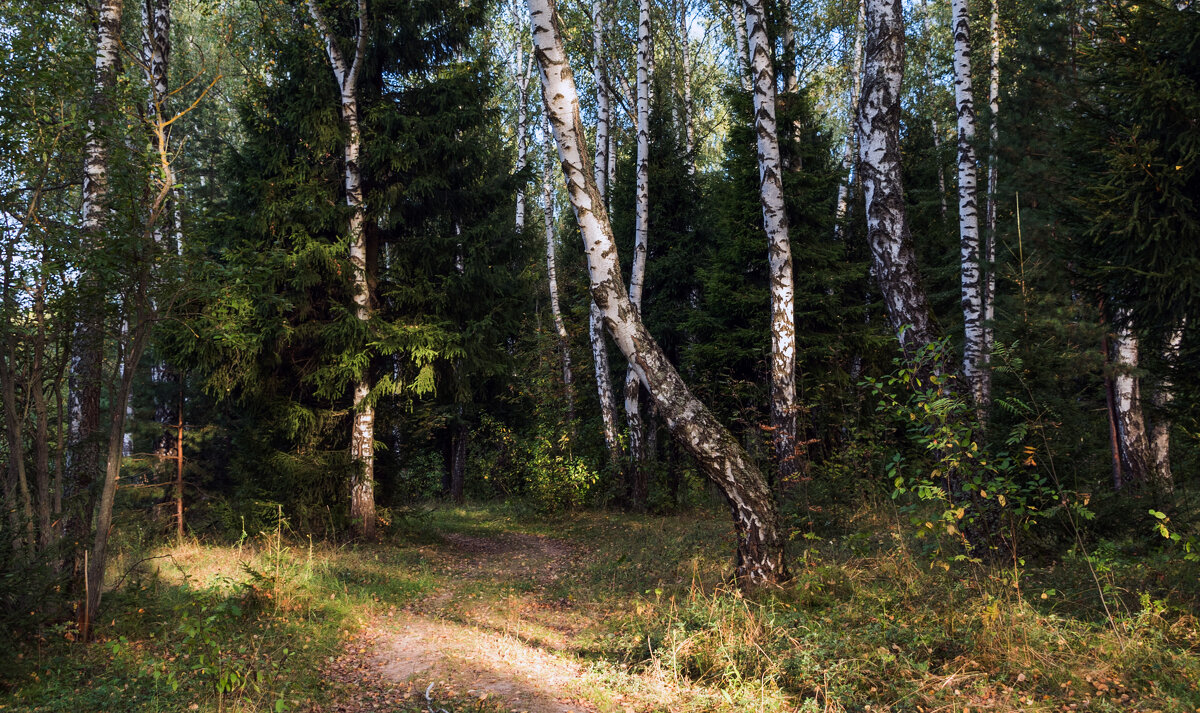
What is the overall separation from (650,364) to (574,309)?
41.6 ft

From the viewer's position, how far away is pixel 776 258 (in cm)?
989

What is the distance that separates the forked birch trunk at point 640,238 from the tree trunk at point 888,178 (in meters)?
6.81

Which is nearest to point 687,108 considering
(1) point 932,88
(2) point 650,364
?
(1) point 932,88

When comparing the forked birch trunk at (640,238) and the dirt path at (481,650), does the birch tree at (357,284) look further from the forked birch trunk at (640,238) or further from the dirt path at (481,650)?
the forked birch trunk at (640,238)

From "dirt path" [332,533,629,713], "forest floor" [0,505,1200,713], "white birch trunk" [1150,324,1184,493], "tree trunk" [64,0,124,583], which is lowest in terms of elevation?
"dirt path" [332,533,629,713]

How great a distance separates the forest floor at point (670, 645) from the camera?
4.20 metres

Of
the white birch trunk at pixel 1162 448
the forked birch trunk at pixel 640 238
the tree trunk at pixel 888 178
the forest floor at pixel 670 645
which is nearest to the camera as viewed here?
the forest floor at pixel 670 645

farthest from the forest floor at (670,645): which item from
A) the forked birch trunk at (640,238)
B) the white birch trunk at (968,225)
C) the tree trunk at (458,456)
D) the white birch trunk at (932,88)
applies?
the white birch trunk at (932,88)

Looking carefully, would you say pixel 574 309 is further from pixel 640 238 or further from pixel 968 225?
pixel 968 225

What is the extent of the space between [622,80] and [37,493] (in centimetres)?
1759

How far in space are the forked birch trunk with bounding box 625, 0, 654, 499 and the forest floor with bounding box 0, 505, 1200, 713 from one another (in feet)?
20.1

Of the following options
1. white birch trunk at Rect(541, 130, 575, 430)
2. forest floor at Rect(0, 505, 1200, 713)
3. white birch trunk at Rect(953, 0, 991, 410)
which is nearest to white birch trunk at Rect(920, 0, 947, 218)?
white birch trunk at Rect(953, 0, 991, 410)

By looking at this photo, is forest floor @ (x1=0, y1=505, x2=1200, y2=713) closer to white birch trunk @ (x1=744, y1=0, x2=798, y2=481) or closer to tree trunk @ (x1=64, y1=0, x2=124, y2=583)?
tree trunk @ (x1=64, y1=0, x2=124, y2=583)

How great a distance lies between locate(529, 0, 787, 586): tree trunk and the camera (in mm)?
6211
